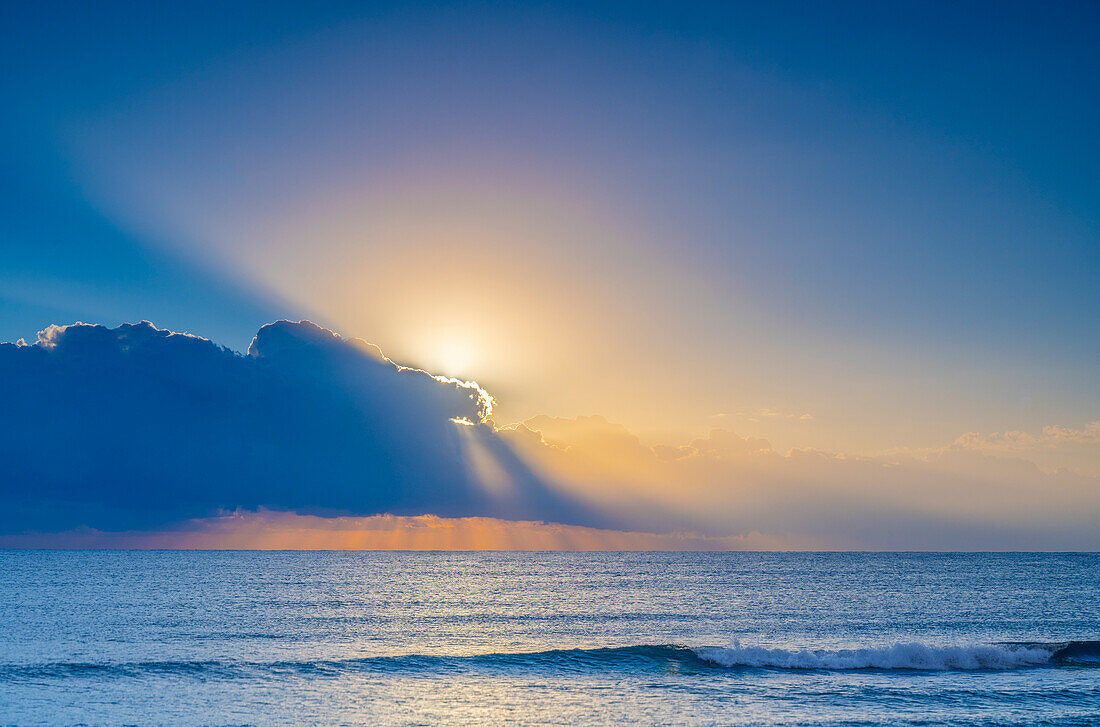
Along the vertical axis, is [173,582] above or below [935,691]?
below

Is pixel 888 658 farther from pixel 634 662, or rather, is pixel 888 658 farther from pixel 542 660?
pixel 542 660

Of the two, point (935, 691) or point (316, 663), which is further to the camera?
point (316, 663)

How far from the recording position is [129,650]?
1843 inches

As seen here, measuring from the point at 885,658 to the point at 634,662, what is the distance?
49.5 feet

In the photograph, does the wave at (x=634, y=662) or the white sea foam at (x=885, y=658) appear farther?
the white sea foam at (x=885, y=658)

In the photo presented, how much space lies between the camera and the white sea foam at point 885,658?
43.8 metres

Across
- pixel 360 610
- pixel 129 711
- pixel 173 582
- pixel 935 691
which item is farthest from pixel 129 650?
pixel 173 582

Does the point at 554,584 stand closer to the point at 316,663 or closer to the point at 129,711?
the point at 316,663

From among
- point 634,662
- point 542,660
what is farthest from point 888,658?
point 542,660

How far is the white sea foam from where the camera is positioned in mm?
43781

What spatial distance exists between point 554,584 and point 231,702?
8145cm

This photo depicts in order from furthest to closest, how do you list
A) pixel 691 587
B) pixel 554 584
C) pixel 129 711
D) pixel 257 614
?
pixel 554 584
pixel 691 587
pixel 257 614
pixel 129 711

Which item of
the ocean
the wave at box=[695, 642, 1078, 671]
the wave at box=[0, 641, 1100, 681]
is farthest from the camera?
the wave at box=[695, 642, 1078, 671]

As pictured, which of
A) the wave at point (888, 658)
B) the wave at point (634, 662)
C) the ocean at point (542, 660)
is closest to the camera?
the ocean at point (542, 660)
